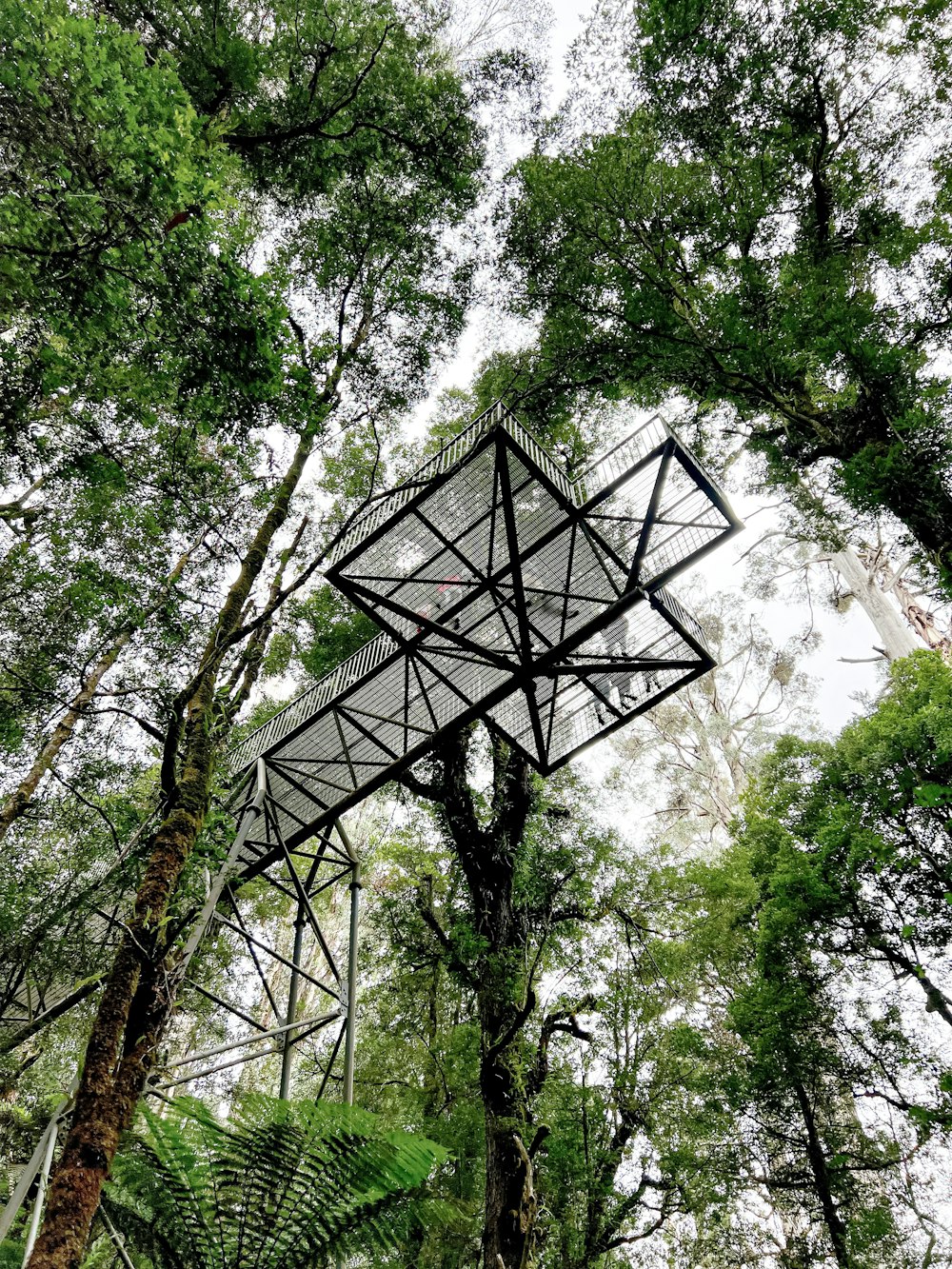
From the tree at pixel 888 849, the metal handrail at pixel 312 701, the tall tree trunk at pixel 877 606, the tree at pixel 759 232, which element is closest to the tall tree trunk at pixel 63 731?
the metal handrail at pixel 312 701

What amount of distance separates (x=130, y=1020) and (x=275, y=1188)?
167 centimetres

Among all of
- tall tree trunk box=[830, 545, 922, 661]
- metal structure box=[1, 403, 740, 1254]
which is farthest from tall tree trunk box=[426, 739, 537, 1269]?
tall tree trunk box=[830, 545, 922, 661]

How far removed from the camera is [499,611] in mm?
7250

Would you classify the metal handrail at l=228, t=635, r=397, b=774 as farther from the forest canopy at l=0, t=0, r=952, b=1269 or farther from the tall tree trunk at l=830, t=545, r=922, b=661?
the tall tree trunk at l=830, t=545, r=922, b=661

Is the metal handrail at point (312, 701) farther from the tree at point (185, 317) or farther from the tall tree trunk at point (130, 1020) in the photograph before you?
the tall tree trunk at point (130, 1020)

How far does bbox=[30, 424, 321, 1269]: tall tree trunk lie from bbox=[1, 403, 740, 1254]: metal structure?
→ 49 centimetres

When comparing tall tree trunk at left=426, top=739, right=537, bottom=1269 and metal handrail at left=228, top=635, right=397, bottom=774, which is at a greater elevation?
metal handrail at left=228, top=635, right=397, bottom=774

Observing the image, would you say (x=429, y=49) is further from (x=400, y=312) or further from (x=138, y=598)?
(x=138, y=598)

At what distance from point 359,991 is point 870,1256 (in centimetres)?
801

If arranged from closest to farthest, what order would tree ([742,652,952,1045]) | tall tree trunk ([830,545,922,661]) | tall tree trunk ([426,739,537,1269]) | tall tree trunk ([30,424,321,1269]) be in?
tall tree trunk ([30,424,321,1269]) < tall tree trunk ([426,739,537,1269]) < tree ([742,652,952,1045]) < tall tree trunk ([830,545,922,661])

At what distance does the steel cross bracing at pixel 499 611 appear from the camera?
6355 mm

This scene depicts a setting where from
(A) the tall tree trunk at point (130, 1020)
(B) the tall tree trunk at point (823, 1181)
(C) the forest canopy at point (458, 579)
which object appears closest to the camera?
(A) the tall tree trunk at point (130, 1020)

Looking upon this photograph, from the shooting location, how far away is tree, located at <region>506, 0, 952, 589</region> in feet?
27.2

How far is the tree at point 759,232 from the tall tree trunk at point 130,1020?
5.74 metres
